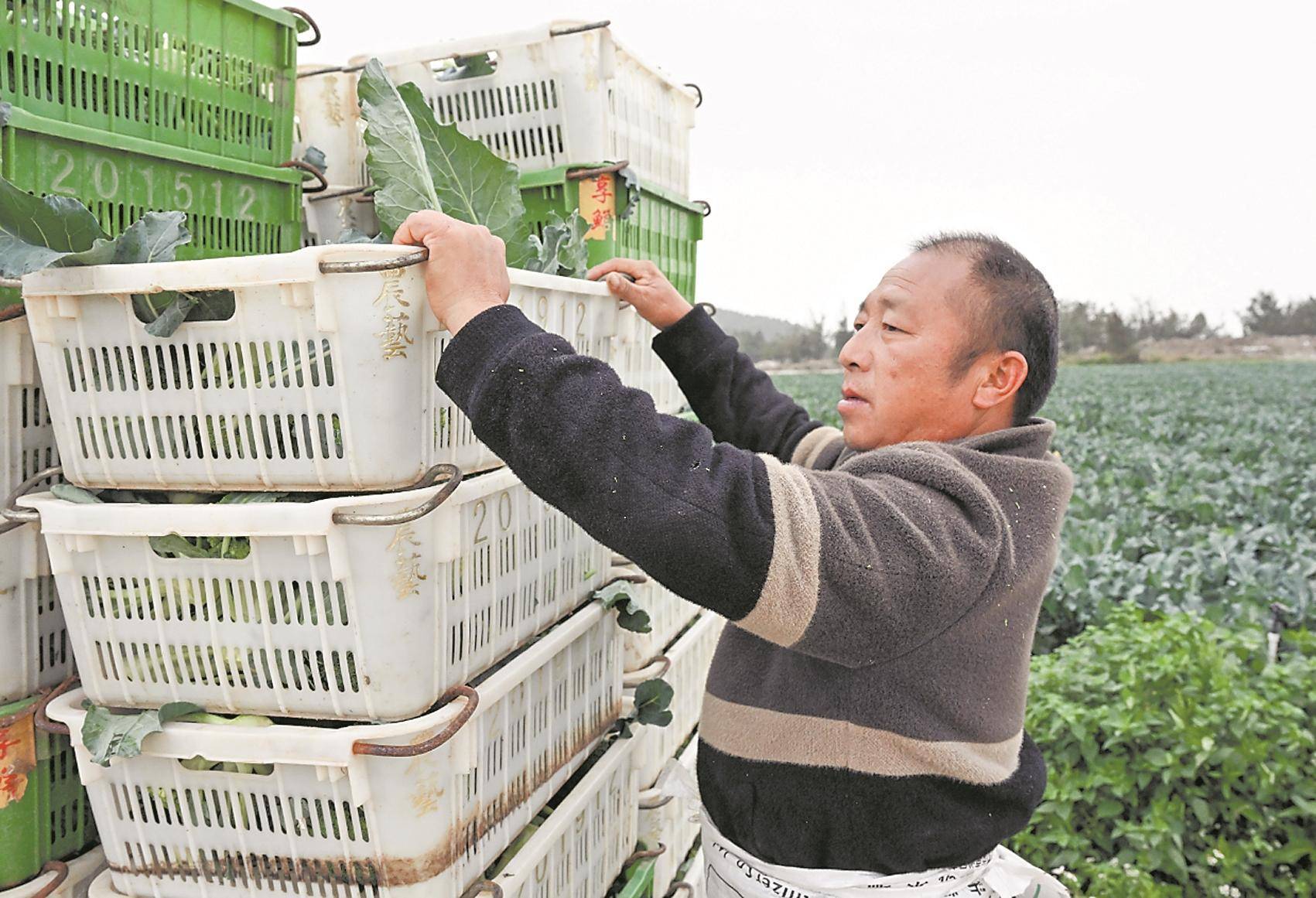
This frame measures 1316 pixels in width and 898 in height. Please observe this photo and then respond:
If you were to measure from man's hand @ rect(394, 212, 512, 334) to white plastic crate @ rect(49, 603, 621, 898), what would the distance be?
599mm

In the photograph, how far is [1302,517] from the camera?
28.4ft

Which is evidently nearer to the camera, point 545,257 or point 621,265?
point 545,257

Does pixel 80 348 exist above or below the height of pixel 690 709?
above

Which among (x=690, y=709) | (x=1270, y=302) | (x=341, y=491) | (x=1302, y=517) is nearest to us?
(x=341, y=491)

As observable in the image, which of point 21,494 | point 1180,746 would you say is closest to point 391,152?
point 21,494

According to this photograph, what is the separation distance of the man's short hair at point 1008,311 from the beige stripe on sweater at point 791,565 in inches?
19.4

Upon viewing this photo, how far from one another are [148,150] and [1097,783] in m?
3.18

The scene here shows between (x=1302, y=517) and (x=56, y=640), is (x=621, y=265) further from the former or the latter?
(x=1302, y=517)

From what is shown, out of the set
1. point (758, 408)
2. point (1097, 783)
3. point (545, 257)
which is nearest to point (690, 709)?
point (758, 408)

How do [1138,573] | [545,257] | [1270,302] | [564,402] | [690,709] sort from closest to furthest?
1. [564,402]
2. [545,257]
3. [690,709]
4. [1138,573]
5. [1270,302]

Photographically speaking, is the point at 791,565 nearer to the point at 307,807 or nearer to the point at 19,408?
the point at 307,807

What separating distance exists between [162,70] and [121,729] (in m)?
1.15

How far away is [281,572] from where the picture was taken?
4.91 ft

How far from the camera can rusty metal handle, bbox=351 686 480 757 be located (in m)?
1.49
